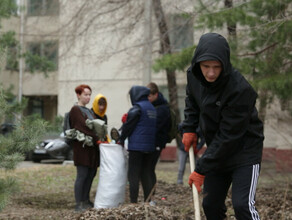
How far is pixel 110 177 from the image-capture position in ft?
23.3

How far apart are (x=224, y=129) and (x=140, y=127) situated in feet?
10.7

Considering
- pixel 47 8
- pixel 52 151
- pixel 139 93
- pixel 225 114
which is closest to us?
pixel 225 114

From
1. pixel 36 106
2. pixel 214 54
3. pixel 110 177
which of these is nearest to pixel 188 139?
pixel 214 54

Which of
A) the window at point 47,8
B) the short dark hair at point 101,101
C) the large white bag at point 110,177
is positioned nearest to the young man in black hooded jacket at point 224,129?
the large white bag at point 110,177

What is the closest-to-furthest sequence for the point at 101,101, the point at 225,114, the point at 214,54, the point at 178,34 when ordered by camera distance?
the point at 214,54 → the point at 225,114 → the point at 101,101 → the point at 178,34

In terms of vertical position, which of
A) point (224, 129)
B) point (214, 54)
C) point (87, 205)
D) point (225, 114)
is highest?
point (214, 54)

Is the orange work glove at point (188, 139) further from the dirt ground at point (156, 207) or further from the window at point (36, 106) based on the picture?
the window at point (36, 106)

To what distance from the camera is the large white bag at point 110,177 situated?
23.1 ft

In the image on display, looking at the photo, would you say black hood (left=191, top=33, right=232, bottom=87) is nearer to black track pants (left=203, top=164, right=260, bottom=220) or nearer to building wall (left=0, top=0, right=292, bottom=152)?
black track pants (left=203, top=164, right=260, bottom=220)

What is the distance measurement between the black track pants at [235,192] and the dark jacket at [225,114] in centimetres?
8

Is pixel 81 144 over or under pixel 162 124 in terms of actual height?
under

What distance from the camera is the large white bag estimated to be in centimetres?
704

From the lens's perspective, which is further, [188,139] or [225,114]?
[188,139]

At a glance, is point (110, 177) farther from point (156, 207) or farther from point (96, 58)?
point (96, 58)
